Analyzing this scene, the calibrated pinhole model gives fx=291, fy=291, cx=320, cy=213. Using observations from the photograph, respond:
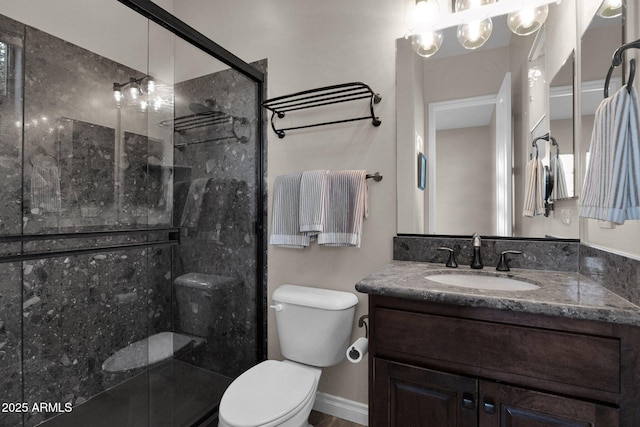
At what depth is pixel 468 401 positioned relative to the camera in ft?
2.91

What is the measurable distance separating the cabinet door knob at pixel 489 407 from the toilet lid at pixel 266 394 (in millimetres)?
658

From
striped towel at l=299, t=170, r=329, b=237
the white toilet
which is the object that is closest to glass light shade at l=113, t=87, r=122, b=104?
striped towel at l=299, t=170, r=329, b=237

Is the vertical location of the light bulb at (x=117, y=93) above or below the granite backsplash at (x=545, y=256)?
above

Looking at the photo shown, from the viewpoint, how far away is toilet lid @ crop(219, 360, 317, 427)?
3.47ft

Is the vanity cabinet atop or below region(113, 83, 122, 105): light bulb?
below

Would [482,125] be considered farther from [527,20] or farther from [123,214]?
[123,214]

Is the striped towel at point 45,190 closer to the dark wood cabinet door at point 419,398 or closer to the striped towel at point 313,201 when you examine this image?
the striped towel at point 313,201

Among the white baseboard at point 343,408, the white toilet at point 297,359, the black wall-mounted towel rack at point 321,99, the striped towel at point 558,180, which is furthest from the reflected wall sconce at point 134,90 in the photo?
the striped towel at point 558,180

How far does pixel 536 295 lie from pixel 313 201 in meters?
1.00

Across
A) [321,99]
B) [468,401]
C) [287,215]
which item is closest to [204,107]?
[321,99]

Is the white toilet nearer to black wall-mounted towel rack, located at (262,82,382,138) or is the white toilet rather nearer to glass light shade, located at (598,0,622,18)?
black wall-mounted towel rack, located at (262,82,382,138)

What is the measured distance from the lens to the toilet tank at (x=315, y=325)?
142 cm

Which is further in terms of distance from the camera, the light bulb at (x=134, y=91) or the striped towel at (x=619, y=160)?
the light bulb at (x=134, y=91)

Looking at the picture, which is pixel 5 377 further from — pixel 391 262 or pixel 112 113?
pixel 391 262
